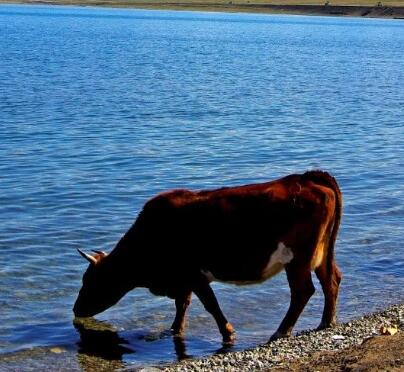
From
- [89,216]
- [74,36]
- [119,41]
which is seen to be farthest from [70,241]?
[74,36]

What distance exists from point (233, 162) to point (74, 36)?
71.9 meters

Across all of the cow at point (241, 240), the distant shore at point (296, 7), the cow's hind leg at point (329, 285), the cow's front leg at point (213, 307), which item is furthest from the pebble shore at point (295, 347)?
the distant shore at point (296, 7)

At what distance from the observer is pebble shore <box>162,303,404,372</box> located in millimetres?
9219

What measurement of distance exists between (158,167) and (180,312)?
10.8 m

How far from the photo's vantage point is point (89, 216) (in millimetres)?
16734

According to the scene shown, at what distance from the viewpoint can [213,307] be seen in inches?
414

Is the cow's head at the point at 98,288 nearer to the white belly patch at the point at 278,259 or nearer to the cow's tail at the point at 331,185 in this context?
the white belly patch at the point at 278,259

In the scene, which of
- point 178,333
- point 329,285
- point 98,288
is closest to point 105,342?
point 98,288

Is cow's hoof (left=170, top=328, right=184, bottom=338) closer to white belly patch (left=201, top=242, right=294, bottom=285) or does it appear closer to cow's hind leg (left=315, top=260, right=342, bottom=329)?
white belly patch (left=201, top=242, right=294, bottom=285)

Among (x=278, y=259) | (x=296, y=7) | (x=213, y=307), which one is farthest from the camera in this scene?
(x=296, y=7)

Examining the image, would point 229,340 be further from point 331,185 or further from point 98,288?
point 331,185

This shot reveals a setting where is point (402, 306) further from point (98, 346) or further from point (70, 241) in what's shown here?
point (70, 241)

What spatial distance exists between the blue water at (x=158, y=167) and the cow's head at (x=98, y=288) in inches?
11.6

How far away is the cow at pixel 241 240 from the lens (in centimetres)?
997
